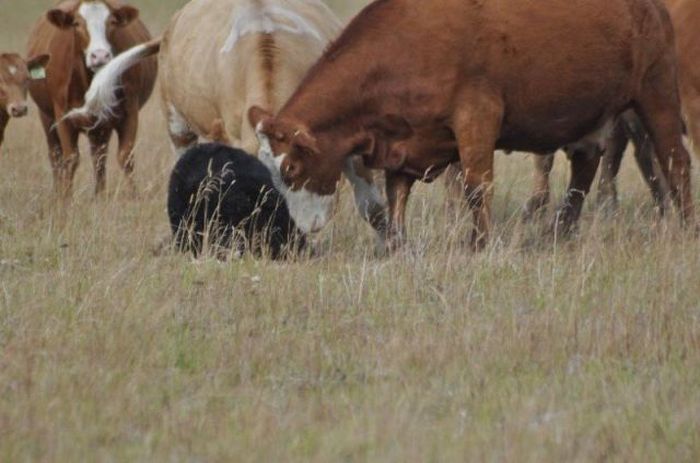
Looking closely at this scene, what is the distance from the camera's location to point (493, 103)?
10.2 m

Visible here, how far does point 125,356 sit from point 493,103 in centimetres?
326

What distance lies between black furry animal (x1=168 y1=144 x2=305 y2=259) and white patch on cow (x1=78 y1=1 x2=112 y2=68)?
415 centimetres

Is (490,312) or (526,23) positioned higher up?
(526,23)

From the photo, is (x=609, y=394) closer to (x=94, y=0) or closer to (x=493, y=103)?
(x=493, y=103)

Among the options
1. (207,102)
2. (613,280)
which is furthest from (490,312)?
(207,102)

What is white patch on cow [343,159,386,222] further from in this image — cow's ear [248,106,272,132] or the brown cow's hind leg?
the brown cow's hind leg

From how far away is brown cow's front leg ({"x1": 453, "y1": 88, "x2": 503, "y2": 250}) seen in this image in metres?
10.1

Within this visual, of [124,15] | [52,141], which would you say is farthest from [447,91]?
[52,141]

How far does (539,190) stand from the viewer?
12648 mm

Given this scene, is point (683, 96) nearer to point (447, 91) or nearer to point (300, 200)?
point (447, 91)

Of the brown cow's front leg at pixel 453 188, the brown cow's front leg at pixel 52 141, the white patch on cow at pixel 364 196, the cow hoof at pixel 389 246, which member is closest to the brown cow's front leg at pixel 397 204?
the cow hoof at pixel 389 246

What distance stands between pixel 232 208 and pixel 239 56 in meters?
1.37

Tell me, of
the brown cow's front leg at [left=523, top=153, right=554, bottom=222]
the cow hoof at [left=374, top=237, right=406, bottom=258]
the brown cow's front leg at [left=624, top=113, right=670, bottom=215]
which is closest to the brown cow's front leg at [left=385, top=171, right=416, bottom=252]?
the cow hoof at [left=374, top=237, right=406, bottom=258]

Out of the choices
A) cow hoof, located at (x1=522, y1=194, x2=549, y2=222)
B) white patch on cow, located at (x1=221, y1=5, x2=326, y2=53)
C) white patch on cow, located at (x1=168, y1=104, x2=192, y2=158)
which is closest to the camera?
white patch on cow, located at (x1=221, y1=5, x2=326, y2=53)
